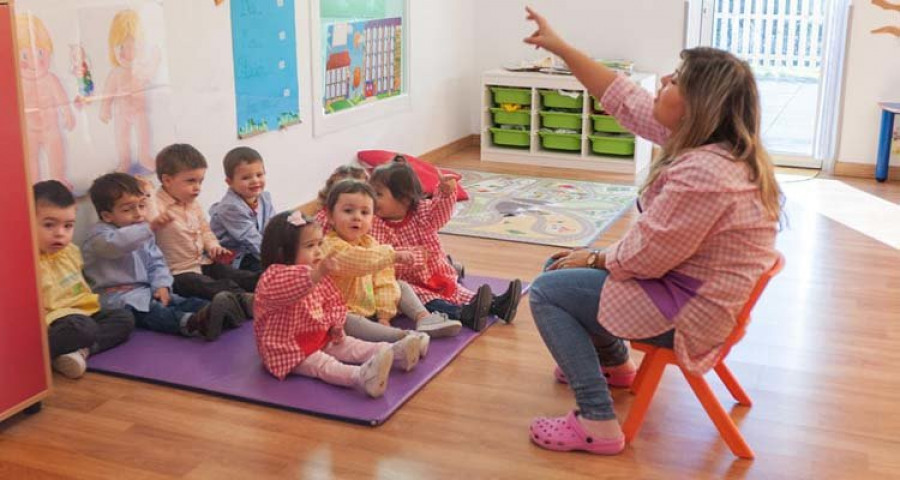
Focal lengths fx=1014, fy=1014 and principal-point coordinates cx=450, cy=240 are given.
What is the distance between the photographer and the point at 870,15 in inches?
204

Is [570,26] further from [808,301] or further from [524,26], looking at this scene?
[808,301]

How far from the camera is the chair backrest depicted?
7.16 ft

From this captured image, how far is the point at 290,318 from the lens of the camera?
268 centimetres

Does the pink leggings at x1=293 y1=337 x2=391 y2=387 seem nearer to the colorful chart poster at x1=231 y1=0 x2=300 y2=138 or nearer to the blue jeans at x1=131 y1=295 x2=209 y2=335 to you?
the blue jeans at x1=131 y1=295 x2=209 y2=335

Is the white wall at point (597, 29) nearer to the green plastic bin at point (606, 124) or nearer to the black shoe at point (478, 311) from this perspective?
the green plastic bin at point (606, 124)

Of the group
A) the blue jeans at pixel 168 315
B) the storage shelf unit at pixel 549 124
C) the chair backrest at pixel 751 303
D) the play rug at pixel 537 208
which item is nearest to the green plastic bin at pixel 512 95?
the storage shelf unit at pixel 549 124

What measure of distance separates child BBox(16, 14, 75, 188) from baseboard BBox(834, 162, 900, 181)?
158 inches

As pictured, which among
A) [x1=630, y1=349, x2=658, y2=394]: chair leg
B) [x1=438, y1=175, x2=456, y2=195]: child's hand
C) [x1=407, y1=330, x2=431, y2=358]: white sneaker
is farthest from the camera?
[x1=438, y1=175, x2=456, y2=195]: child's hand

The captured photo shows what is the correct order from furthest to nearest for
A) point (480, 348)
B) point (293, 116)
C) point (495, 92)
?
point (495, 92) → point (293, 116) → point (480, 348)

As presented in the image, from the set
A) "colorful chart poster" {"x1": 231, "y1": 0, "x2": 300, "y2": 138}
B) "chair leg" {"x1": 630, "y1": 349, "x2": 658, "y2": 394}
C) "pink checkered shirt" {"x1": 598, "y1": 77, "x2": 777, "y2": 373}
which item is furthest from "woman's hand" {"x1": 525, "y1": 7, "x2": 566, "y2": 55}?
"colorful chart poster" {"x1": 231, "y1": 0, "x2": 300, "y2": 138}

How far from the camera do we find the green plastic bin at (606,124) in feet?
18.2

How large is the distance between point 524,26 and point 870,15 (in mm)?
1887

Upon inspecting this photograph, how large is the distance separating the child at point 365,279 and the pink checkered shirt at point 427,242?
92mm

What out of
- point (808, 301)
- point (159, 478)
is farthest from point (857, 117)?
point (159, 478)
